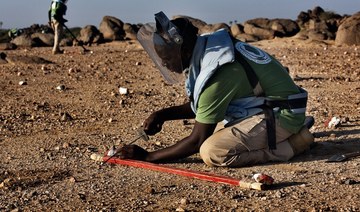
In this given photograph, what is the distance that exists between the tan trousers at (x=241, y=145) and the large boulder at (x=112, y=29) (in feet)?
76.3

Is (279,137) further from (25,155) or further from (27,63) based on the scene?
(27,63)

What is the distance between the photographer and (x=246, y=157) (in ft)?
21.3

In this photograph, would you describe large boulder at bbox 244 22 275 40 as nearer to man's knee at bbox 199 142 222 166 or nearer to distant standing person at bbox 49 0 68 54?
distant standing person at bbox 49 0 68 54

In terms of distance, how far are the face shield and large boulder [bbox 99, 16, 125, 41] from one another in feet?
76.2

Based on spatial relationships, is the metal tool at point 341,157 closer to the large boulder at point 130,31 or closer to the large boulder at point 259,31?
the large boulder at point 259,31

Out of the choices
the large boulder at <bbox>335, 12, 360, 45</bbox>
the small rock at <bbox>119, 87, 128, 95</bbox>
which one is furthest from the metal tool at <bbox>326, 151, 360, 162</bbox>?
the large boulder at <bbox>335, 12, 360, 45</bbox>

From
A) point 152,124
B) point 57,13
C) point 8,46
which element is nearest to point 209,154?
point 152,124

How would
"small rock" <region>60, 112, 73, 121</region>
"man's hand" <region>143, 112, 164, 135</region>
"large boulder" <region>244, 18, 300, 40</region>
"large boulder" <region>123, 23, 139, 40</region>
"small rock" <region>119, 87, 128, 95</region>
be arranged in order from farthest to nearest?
"large boulder" <region>123, 23, 139, 40</region>, "large boulder" <region>244, 18, 300, 40</region>, "small rock" <region>119, 87, 128, 95</region>, "small rock" <region>60, 112, 73, 121</region>, "man's hand" <region>143, 112, 164, 135</region>

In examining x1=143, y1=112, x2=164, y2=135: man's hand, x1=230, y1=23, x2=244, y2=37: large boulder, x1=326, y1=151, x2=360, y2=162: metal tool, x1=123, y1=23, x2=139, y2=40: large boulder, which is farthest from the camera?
x1=230, y1=23, x2=244, y2=37: large boulder

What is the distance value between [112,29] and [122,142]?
22.5 metres

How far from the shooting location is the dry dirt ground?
5.48 meters

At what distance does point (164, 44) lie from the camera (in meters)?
6.20

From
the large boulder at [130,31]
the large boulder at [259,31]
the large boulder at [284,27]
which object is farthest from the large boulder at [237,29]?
the large boulder at [130,31]

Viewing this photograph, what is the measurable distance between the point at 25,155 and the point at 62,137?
96cm
